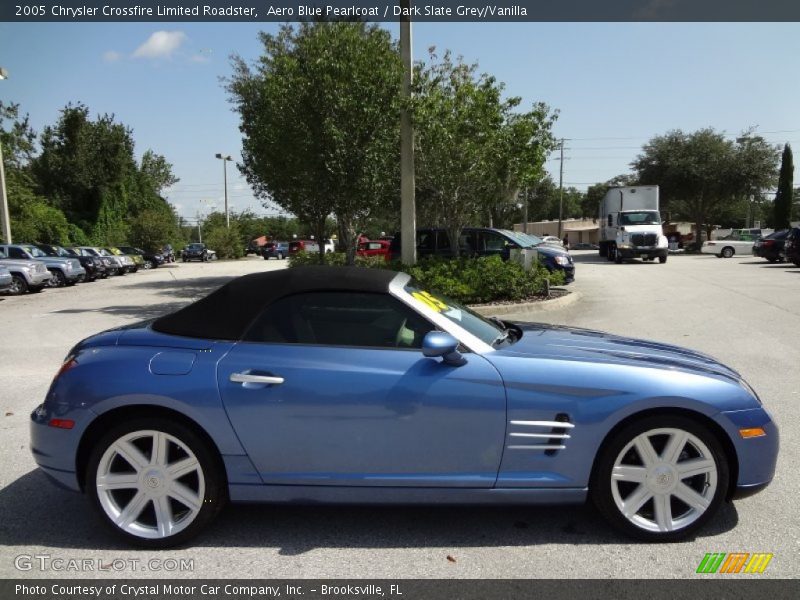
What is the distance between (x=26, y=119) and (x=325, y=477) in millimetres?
60356

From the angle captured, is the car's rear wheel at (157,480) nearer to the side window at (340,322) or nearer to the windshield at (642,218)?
the side window at (340,322)

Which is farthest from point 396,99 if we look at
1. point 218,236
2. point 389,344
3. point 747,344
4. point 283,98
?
point 218,236

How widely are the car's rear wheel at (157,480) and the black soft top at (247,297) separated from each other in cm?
57

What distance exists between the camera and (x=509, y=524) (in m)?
3.49

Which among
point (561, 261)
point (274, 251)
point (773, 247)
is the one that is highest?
point (561, 261)

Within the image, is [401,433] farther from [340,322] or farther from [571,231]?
[571,231]

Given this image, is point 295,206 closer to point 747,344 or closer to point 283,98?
point 283,98

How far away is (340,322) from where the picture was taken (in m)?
3.55

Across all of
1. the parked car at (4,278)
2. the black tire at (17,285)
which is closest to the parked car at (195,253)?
the black tire at (17,285)

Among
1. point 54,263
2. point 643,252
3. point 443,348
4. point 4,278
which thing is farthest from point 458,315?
point 643,252

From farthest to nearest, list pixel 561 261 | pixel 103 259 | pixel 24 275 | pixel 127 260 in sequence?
pixel 127 260
pixel 103 259
pixel 24 275
pixel 561 261

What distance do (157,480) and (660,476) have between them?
2655 mm

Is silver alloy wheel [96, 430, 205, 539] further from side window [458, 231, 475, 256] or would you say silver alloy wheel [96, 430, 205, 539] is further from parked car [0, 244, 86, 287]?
parked car [0, 244, 86, 287]

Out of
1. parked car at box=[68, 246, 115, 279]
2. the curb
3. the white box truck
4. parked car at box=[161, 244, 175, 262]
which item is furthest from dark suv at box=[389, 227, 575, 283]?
parked car at box=[161, 244, 175, 262]
